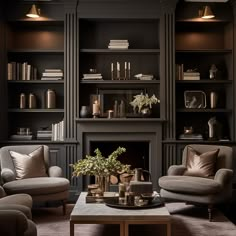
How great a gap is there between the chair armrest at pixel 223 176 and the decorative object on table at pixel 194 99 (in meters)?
1.63

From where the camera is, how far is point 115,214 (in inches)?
159

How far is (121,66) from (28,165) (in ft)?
7.30

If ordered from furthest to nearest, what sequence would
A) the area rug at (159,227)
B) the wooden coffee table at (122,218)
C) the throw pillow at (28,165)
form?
1. the throw pillow at (28,165)
2. the area rug at (159,227)
3. the wooden coffee table at (122,218)

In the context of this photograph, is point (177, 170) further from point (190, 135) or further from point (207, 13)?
point (207, 13)

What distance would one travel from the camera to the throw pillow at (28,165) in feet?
18.4

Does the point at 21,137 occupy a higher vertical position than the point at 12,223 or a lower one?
higher

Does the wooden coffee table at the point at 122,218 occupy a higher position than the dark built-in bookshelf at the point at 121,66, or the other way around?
the dark built-in bookshelf at the point at 121,66

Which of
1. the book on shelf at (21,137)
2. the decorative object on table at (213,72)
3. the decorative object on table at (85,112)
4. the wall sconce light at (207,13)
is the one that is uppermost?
the wall sconce light at (207,13)

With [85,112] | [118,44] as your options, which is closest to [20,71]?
[85,112]

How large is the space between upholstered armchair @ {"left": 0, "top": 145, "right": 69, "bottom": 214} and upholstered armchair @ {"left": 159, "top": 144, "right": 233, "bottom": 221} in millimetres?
1282

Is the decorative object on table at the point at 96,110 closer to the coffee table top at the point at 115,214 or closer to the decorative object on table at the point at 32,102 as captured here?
the decorative object on table at the point at 32,102

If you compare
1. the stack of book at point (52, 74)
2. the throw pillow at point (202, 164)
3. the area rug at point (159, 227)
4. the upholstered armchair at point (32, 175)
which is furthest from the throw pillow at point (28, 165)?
the throw pillow at point (202, 164)

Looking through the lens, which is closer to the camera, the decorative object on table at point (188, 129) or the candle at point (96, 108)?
the candle at point (96, 108)

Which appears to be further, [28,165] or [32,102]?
[32,102]
